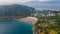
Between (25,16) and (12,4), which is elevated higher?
(12,4)

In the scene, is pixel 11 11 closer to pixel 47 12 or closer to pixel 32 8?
pixel 32 8

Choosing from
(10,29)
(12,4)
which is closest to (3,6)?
(12,4)

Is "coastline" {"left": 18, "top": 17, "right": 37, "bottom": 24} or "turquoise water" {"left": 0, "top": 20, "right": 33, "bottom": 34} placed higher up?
"coastline" {"left": 18, "top": 17, "right": 37, "bottom": 24}

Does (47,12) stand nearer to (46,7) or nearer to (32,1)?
(46,7)

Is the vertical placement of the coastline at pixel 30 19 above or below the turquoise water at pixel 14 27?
above

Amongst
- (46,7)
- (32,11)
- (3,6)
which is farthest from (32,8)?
(3,6)

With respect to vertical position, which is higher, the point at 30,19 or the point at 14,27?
the point at 30,19

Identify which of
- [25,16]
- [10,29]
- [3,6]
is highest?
[3,6]
